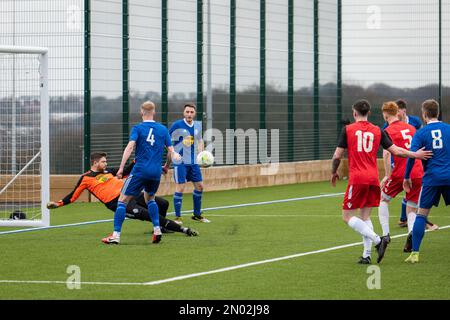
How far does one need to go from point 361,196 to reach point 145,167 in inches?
136

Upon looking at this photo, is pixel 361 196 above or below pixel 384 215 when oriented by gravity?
above

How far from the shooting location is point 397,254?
13531 millimetres

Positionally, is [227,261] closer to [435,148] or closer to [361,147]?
[361,147]

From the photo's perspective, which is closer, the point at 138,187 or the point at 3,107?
the point at 138,187

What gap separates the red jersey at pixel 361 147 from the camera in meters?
12.4

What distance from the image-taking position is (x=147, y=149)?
14.7 m

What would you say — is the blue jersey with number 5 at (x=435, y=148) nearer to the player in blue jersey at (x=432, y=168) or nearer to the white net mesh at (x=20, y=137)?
the player in blue jersey at (x=432, y=168)

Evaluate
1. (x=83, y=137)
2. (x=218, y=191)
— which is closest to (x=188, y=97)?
(x=218, y=191)

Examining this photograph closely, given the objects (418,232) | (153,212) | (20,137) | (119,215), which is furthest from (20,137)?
(418,232)

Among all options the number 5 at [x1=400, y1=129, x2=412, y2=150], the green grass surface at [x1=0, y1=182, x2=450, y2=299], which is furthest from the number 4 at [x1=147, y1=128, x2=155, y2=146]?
the number 5 at [x1=400, y1=129, x2=412, y2=150]

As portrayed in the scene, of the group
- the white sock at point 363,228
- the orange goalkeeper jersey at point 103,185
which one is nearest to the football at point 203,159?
the orange goalkeeper jersey at point 103,185
